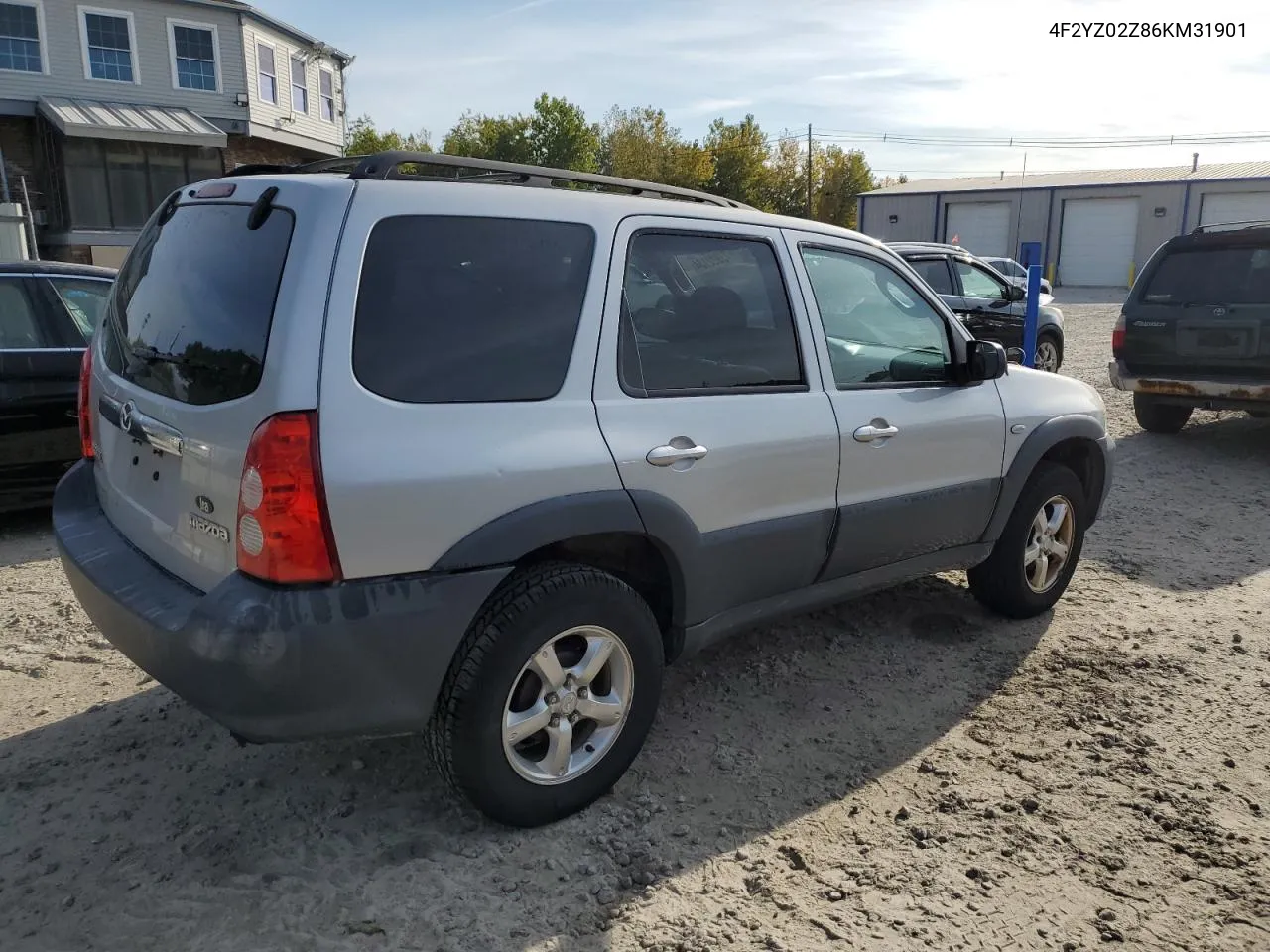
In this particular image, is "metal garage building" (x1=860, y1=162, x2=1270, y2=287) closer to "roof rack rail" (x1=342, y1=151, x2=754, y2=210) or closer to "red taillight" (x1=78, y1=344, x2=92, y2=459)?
"roof rack rail" (x1=342, y1=151, x2=754, y2=210)

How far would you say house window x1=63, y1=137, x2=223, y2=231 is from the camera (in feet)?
83.0

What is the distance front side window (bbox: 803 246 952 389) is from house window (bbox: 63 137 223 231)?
25.1 meters

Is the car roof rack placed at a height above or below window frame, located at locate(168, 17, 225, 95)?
below

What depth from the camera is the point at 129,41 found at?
25.6 metres

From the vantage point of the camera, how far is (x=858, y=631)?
466 centimetres

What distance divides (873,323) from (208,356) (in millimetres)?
2527

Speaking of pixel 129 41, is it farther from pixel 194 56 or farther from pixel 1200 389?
pixel 1200 389

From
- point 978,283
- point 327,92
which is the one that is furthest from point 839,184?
point 978,283

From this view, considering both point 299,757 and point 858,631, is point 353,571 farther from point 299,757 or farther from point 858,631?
point 858,631

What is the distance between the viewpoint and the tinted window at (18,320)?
226 inches

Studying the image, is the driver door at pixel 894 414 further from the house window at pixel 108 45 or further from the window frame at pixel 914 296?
the house window at pixel 108 45

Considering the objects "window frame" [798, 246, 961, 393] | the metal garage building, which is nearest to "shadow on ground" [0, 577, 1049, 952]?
"window frame" [798, 246, 961, 393]

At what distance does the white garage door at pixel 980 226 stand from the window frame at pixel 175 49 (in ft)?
94.8

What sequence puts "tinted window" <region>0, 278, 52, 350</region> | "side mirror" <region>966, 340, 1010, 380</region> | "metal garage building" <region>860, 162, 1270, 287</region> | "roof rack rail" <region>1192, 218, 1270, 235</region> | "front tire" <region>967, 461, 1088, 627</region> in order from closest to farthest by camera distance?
1. "side mirror" <region>966, 340, 1010, 380</region>
2. "front tire" <region>967, 461, 1088, 627</region>
3. "tinted window" <region>0, 278, 52, 350</region>
4. "roof rack rail" <region>1192, 218, 1270, 235</region>
5. "metal garage building" <region>860, 162, 1270, 287</region>
